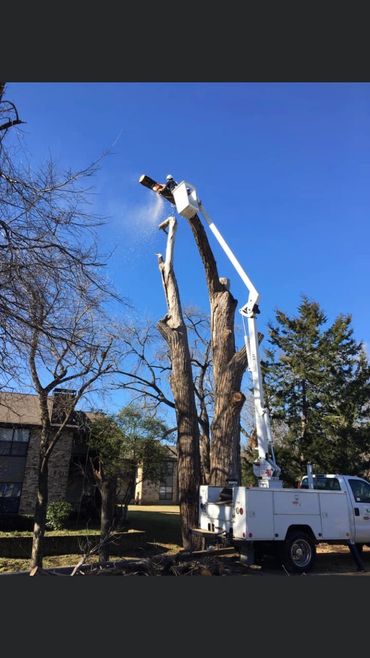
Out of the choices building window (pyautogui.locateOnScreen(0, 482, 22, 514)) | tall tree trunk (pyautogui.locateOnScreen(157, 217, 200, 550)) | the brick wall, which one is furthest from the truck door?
building window (pyautogui.locateOnScreen(0, 482, 22, 514))

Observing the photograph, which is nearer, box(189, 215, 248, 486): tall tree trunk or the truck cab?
the truck cab

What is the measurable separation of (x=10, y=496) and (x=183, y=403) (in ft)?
48.2

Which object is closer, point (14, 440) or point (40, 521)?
point (40, 521)

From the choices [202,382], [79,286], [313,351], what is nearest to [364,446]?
[313,351]

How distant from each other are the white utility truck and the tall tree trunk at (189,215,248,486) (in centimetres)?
166

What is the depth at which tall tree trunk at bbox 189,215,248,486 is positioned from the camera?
36.5 ft

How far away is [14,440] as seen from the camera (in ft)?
75.3

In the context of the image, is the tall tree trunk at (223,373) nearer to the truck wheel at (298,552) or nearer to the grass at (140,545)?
the truck wheel at (298,552)

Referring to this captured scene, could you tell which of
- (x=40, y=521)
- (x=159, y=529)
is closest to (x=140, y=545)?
(x=159, y=529)

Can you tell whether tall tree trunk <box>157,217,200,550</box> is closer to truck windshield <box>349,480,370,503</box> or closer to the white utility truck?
the white utility truck

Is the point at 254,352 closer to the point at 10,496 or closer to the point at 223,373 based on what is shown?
the point at 223,373

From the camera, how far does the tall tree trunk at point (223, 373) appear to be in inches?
438

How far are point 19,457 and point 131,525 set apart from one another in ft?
22.2

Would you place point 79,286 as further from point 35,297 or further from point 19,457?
point 19,457
